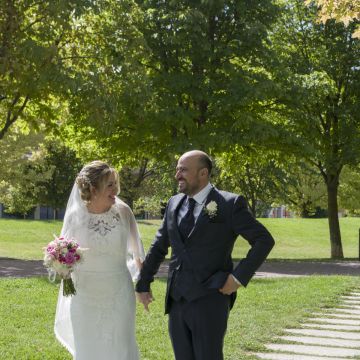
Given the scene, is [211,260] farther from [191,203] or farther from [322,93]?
[322,93]

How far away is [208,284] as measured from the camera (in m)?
4.96

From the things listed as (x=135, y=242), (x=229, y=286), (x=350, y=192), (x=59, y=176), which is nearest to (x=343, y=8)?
(x=135, y=242)

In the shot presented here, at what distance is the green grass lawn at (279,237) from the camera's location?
113 ft

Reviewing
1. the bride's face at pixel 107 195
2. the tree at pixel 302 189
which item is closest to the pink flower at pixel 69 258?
the bride's face at pixel 107 195

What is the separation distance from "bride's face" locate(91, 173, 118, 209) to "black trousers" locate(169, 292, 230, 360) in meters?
1.43

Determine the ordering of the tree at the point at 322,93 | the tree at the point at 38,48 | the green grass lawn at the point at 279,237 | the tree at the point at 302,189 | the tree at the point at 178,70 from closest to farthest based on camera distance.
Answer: the tree at the point at 38,48 < the tree at the point at 178,70 < the tree at the point at 322,93 < the green grass lawn at the point at 279,237 < the tree at the point at 302,189

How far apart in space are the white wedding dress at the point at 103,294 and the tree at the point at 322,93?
19.5m

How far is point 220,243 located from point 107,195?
1.49 meters

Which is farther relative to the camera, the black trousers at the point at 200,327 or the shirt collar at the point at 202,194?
the shirt collar at the point at 202,194

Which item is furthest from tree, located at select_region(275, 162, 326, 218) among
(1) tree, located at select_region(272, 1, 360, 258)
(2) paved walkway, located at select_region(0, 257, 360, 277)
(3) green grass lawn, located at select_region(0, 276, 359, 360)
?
(3) green grass lawn, located at select_region(0, 276, 359, 360)

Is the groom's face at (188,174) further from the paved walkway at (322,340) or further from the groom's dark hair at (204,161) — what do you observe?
the paved walkway at (322,340)

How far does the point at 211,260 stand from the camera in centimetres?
504

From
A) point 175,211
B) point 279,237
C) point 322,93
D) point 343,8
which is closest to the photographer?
point 175,211

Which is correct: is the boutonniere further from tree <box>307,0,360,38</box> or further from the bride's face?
Answer: tree <box>307,0,360,38</box>
